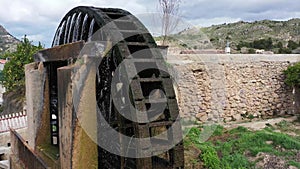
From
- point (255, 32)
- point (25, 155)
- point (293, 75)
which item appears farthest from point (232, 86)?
point (255, 32)

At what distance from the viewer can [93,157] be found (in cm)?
396

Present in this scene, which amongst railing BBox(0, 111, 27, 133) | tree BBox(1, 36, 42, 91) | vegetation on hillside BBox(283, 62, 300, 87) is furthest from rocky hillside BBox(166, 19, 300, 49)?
railing BBox(0, 111, 27, 133)

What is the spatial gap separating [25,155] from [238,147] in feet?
15.1

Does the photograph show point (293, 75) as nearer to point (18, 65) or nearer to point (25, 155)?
point (25, 155)

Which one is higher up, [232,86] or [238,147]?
[232,86]

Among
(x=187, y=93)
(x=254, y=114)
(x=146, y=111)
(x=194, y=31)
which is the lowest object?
(x=254, y=114)

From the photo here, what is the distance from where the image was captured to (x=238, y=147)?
781cm

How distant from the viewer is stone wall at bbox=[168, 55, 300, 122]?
35.0 feet

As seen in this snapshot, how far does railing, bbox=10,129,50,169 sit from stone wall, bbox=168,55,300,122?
525cm

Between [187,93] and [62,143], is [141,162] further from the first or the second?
[187,93]

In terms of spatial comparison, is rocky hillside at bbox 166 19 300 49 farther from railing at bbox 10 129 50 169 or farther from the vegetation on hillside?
railing at bbox 10 129 50 169

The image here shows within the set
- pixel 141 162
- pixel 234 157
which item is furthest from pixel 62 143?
pixel 234 157

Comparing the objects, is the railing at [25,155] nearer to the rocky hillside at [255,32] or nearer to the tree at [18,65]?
the tree at [18,65]

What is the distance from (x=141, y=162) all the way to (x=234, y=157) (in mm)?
4266
